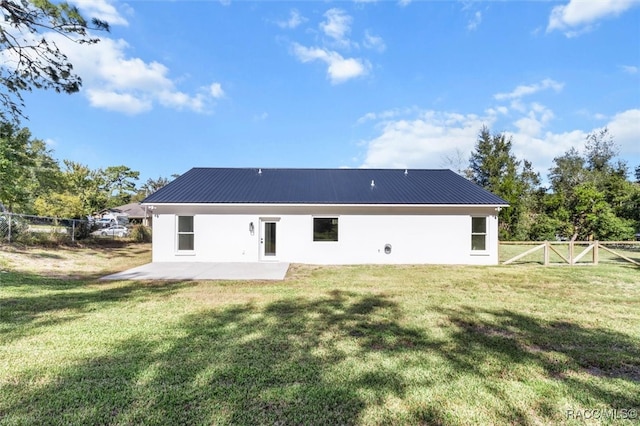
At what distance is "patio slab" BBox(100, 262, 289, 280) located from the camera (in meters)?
9.58

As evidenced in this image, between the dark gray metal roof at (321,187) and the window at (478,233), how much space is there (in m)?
0.91

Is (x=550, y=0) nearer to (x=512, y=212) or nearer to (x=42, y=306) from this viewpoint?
(x=512, y=212)

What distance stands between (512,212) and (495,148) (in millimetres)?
12199

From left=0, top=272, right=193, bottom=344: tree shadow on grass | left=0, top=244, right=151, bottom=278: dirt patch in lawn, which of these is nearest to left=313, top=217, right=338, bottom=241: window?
left=0, top=272, right=193, bottom=344: tree shadow on grass

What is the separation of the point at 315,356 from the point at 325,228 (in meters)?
9.58

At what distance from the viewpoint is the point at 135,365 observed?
355 cm

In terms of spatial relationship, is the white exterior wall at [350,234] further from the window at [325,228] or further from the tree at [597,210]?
the tree at [597,210]

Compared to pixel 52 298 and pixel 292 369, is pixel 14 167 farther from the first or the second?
pixel 292 369

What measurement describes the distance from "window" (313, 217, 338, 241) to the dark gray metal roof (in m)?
0.88

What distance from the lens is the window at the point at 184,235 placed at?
13086 mm

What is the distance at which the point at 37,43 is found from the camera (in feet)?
29.9

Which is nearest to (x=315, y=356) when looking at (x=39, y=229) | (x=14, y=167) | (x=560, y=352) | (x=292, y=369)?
(x=292, y=369)

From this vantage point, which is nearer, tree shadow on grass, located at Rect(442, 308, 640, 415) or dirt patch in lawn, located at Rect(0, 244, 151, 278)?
tree shadow on grass, located at Rect(442, 308, 640, 415)

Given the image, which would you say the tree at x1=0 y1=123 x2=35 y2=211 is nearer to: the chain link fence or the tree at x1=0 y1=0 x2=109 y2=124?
the chain link fence
